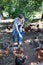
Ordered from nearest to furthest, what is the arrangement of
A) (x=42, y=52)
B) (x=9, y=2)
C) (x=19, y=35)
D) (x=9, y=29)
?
(x=42, y=52) < (x=19, y=35) < (x=9, y=29) < (x=9, y=2)

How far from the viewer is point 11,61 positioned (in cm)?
1098

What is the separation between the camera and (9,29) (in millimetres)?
20469

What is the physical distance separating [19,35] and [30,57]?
1.33m

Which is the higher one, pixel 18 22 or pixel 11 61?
pixel 18 22

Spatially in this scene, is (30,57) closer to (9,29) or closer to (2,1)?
(9,29)

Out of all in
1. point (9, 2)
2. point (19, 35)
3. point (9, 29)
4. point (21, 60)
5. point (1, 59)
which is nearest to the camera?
point (21, 60)

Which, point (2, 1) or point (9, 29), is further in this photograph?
point (2, 1)

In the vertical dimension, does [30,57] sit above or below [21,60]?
below

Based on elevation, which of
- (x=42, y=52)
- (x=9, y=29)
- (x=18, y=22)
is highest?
(x=18, y=22)

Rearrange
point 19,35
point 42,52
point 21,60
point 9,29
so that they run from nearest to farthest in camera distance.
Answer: point 21,60, point 42,52, point 19,35, point 9,29

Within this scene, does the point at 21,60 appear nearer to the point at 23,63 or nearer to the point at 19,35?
the point at 23,63

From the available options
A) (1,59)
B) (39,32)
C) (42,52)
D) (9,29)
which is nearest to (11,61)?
(1,59)

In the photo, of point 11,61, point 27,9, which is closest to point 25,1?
point 27,9

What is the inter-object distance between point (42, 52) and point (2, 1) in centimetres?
1799
